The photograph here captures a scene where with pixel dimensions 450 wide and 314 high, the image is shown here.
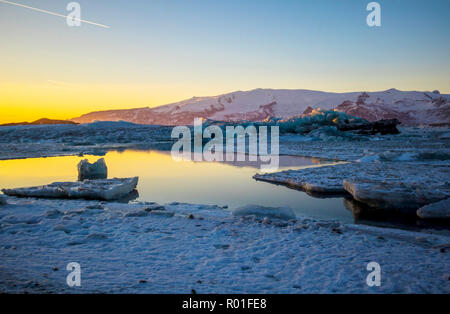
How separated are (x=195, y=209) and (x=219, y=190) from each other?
2.78 m

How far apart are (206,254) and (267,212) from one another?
74.6 inches

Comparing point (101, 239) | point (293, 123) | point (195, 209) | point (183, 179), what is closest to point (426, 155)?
point (183, 179)

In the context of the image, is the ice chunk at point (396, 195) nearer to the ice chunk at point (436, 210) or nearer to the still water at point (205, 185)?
the ice chunk at point (436, 210)

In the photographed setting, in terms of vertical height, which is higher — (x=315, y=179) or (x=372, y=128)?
(x=372, y=128)

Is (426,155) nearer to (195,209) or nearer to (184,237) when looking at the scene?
(195,209)

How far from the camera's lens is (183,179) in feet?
34.6

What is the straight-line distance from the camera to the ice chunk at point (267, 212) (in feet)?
16.4

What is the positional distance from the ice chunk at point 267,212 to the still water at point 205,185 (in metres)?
0.93

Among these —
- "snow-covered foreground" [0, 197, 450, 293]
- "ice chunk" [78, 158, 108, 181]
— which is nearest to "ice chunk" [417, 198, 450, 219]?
"snow-covered foreground" [0, 197, 450, 293]

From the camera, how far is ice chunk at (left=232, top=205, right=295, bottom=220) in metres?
5.01

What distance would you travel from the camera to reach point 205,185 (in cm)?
941
